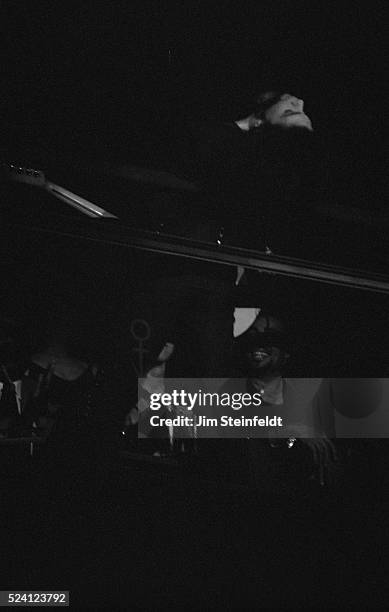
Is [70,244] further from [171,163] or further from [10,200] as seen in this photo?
[171,163]

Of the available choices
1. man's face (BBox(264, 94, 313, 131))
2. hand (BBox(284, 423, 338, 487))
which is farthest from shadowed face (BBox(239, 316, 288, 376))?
man's face (BBox(264, 94, 313, 131))

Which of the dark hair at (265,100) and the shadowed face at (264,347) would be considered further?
the dark hair at (265,100)

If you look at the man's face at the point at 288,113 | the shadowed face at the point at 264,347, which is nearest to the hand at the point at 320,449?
the shadowed face at the point at 264,347

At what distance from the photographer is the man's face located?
5.15 feet

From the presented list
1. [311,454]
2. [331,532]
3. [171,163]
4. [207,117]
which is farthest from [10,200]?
[331,532]

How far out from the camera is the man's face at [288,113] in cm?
157

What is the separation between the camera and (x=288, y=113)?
1.58m

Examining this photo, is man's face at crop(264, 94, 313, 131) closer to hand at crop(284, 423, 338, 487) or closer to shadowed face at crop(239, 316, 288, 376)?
shadowed face at crop(239, 316, 288, 376)

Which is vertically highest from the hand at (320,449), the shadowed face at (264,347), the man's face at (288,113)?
the man's face at (288,113)

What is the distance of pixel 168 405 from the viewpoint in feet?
4.74

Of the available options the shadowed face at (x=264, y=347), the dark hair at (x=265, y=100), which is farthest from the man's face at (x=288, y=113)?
the shadowed face at (x=264, y=347)

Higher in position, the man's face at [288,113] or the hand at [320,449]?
the man's face at [288,113]

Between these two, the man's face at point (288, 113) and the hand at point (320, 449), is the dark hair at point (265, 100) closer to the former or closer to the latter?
the man's face at point (288, 113)

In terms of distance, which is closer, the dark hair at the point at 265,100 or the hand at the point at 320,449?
the hand at the point at 320,449
